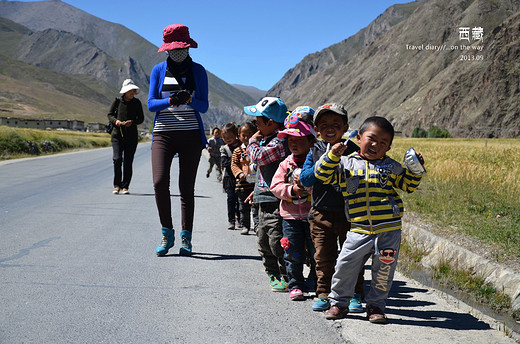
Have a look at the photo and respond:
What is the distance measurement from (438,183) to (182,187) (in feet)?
21.9

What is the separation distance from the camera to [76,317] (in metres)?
3.77

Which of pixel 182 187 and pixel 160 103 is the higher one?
pixel 160 103

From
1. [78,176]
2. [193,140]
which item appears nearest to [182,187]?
[193,140]

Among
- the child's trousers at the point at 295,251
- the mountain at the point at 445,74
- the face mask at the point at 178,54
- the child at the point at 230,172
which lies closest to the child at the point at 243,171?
the child at the point at 230,172

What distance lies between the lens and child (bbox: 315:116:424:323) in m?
3.83

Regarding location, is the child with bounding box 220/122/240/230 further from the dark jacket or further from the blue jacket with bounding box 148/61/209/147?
the dark jacket

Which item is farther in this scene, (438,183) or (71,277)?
(438,183)

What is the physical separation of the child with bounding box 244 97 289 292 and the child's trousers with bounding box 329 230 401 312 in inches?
32.9

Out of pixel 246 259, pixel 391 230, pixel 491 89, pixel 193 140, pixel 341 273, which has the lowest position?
pixel 246 259

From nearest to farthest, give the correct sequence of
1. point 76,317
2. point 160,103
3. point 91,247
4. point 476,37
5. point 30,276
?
point 76,317 < point 30,276 < point 160,103 < point 91,247 < point 476,37

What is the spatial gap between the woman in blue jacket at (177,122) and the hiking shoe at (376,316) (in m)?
2.61

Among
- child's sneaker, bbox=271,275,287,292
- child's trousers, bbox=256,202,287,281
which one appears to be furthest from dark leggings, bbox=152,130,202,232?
child's sneaker, bbox=271,275,287,292

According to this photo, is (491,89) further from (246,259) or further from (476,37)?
(246,259)

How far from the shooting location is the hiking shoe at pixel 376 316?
3.76m
